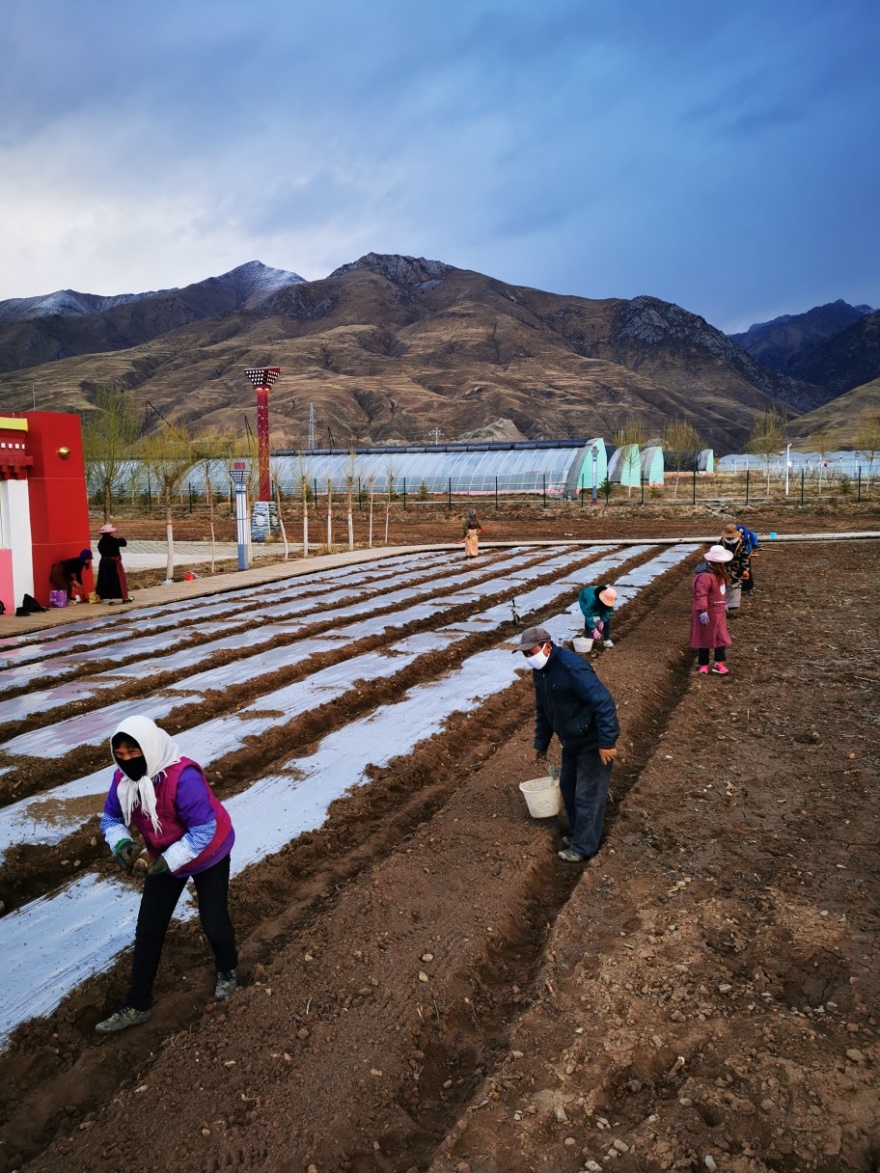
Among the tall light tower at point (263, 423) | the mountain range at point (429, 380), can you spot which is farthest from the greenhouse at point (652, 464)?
the mountain range at point (429, 380)

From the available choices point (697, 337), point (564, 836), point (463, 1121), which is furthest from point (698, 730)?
point (697, 337)

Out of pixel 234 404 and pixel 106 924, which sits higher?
pixel 234 404

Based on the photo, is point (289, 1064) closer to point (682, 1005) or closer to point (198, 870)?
point (198, 870)

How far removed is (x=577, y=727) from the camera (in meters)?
5.44

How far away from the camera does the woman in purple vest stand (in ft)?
12.0

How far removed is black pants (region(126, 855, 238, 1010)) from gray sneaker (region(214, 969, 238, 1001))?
0.20m

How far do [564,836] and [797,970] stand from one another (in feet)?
6.44

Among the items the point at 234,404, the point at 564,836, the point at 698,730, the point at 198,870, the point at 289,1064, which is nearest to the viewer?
the point at 289,1064

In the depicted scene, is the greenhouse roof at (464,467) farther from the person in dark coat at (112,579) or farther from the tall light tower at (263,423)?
the person in dark coat at (112,579)

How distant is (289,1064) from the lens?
3617 mm

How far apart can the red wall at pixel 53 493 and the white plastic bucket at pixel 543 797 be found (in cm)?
1274

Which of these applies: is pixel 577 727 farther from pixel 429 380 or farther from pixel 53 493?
pixel 429 380

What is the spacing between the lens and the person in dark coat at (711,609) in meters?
9.73

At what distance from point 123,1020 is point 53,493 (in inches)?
538
